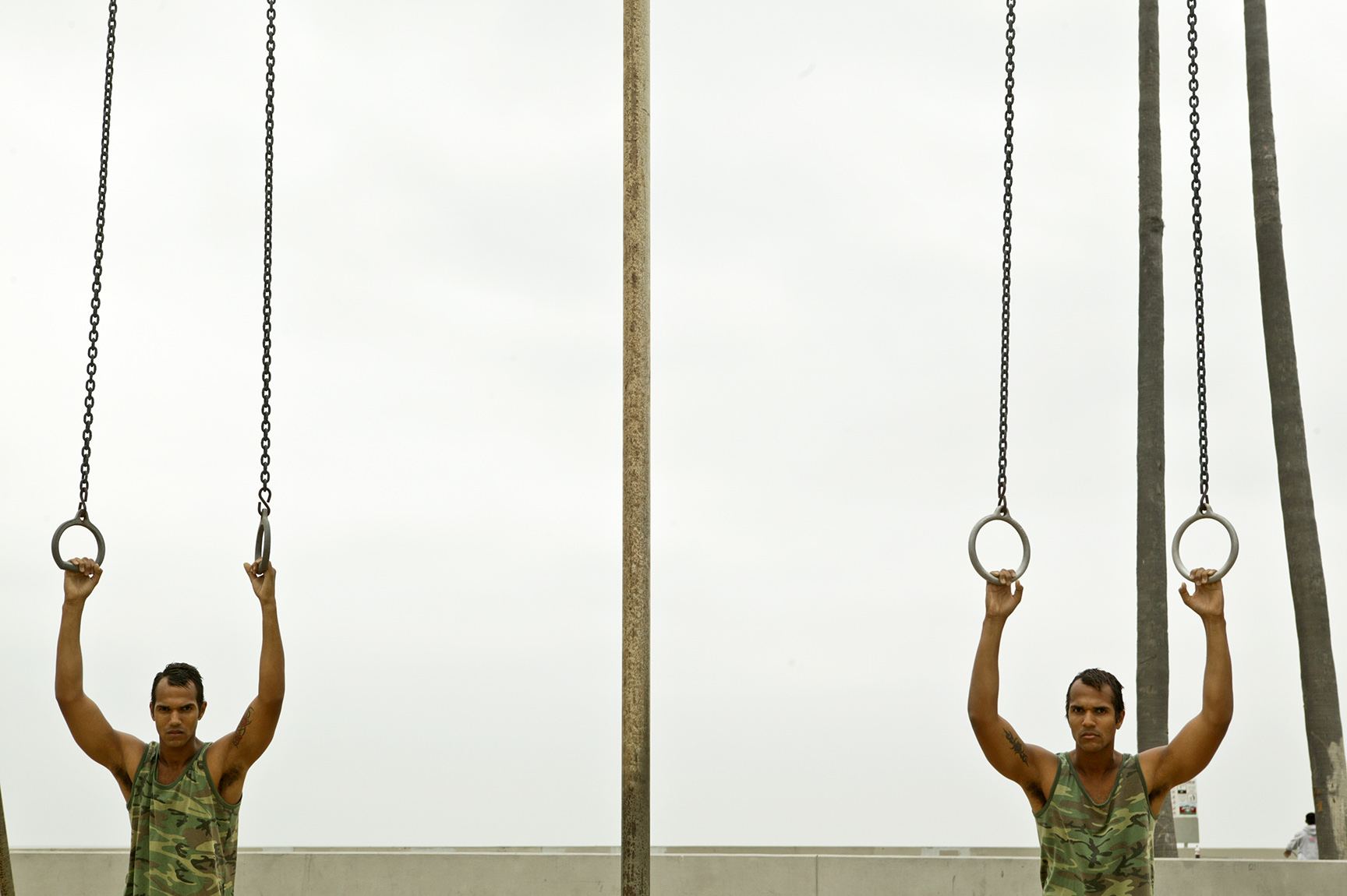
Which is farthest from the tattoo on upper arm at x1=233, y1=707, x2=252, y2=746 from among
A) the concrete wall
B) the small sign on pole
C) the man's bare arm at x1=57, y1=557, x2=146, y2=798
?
the small sign on pole

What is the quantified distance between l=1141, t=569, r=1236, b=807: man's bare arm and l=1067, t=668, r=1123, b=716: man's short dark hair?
0.61 ft

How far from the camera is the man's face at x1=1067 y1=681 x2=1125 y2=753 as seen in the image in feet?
15.4

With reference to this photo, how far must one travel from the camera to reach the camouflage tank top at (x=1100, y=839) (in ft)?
15.3

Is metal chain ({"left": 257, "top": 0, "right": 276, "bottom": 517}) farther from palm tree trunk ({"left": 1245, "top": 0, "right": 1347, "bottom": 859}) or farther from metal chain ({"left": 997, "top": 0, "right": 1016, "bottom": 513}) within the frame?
palm tree trunk ({"left": 1245, "top": 0, "right": 1347, "bottom": 859})

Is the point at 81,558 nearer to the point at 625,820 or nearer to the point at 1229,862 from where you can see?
the point at 625,820

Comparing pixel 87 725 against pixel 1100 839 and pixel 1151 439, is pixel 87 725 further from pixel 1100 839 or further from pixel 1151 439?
pixel 1151 439

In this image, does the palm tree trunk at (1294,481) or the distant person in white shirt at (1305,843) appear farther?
the distant person in white shirt at (1305,843)

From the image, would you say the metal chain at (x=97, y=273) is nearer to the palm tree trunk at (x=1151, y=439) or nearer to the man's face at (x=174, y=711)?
the man's face at (x=174, y=711)

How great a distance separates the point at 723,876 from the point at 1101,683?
5.39m

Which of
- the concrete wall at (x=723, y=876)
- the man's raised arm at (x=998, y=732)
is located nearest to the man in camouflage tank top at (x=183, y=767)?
the man's raised arm at (x=998, y=732)

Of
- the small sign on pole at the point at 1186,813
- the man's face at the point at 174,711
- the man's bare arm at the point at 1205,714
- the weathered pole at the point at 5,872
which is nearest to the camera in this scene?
the man's bare arm at the point at 1205,714

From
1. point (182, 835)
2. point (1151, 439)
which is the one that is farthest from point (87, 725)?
point (1151, 439)

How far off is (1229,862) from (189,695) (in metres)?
7.08

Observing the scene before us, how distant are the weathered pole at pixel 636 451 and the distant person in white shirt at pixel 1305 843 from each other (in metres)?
8.74
